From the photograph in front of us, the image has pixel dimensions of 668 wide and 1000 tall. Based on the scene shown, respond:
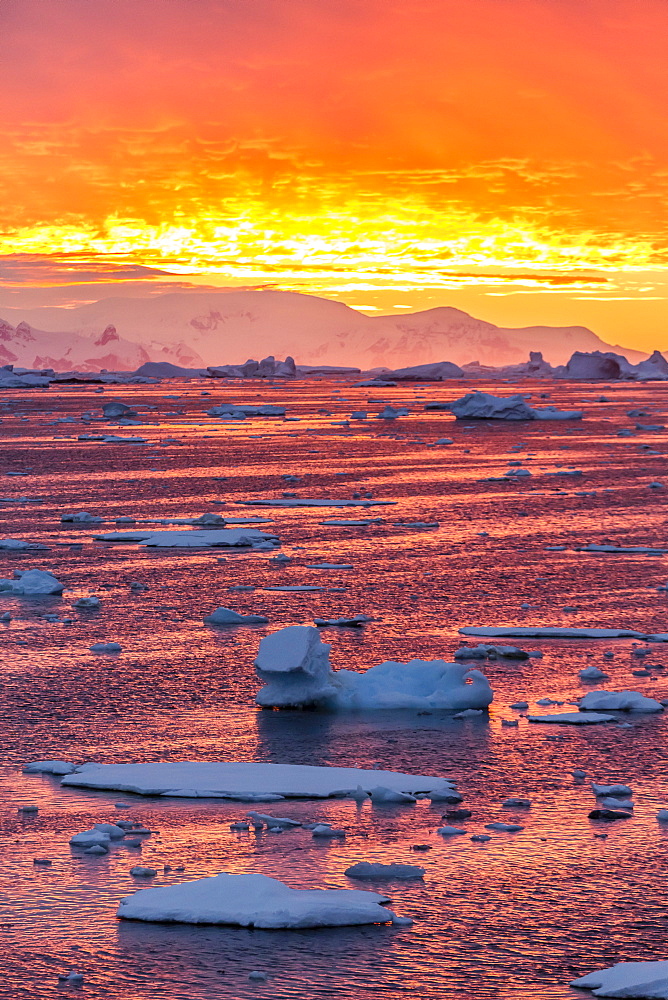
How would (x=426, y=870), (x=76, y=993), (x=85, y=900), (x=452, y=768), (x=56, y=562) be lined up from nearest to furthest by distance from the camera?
(x=76, y=993) < (x=85, y=900) < (x=426, y=870) < (x=452, y=768) < (x=56, y=562)

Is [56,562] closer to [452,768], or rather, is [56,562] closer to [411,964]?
[452,768]

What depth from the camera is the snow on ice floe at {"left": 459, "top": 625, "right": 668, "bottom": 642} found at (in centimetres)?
1019

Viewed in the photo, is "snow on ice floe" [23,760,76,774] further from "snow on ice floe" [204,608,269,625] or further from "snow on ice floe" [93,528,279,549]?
"snow on ice floe" [93,528,279,549]

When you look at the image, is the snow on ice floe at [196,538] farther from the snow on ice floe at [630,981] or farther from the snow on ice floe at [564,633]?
the snow on ice floe at [630,981]

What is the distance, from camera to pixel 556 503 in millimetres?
20219

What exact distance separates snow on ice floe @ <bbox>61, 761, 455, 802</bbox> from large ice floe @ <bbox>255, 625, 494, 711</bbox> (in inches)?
53.2

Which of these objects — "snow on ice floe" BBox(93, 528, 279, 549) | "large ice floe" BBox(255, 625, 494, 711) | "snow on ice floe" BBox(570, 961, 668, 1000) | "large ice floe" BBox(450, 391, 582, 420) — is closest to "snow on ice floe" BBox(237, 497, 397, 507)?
"snow on ice floe" BBox(93, 528, 279, 549)

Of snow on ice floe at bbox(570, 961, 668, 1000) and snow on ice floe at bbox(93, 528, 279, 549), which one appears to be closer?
snow on ice floe at bbox(570, 961, 668, 1000)

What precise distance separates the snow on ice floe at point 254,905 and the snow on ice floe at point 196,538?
10.3 meters

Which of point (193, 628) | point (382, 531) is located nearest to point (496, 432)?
point (382, 531)

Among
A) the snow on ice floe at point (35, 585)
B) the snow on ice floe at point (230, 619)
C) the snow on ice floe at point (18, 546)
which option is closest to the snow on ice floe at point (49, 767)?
the snow on ice floe at point (230, 619)

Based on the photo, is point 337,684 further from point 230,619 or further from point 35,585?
point 35,585

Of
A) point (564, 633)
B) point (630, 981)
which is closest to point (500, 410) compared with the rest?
point (564, 633)

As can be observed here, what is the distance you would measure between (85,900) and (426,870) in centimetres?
136
